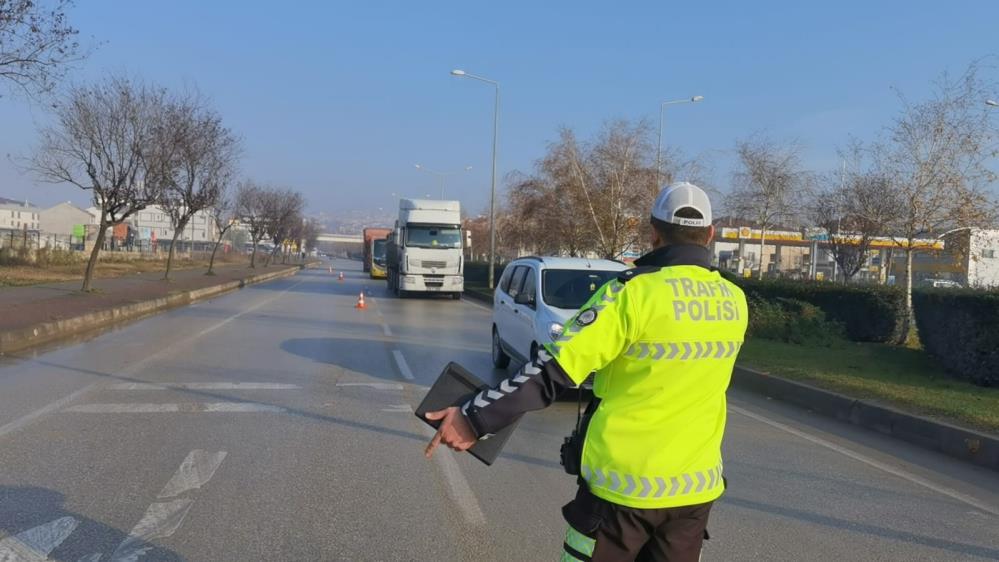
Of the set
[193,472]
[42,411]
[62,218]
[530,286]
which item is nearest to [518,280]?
[530,286]

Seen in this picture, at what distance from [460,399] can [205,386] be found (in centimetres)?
811

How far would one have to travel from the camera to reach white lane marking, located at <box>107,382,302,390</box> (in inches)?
380

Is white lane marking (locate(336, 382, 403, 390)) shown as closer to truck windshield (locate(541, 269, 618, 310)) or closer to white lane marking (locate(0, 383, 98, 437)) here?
truck windshield (locate(541, 269, 618, 310))

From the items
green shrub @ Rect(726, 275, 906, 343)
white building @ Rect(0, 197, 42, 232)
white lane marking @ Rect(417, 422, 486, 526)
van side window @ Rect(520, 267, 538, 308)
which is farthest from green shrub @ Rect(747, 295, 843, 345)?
white building @ Rect(0, 197, 42, 232)

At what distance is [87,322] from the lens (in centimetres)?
1698

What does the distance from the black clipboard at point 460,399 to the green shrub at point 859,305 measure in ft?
42.3

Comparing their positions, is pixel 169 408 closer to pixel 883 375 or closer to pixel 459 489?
pixel 459 489

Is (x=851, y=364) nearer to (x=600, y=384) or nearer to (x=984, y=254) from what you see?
(x=984, y=254)

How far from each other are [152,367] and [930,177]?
14251mm

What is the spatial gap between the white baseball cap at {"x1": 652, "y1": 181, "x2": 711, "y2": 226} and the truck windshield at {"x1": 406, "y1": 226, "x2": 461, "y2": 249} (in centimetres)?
2714

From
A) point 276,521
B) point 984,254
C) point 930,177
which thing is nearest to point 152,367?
point 276,521

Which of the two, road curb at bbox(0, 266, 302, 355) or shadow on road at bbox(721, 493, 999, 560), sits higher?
shadow on road at bbox(721, 493, 999, 560)

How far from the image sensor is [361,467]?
635cm

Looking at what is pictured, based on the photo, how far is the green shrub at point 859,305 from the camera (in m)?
15.5
